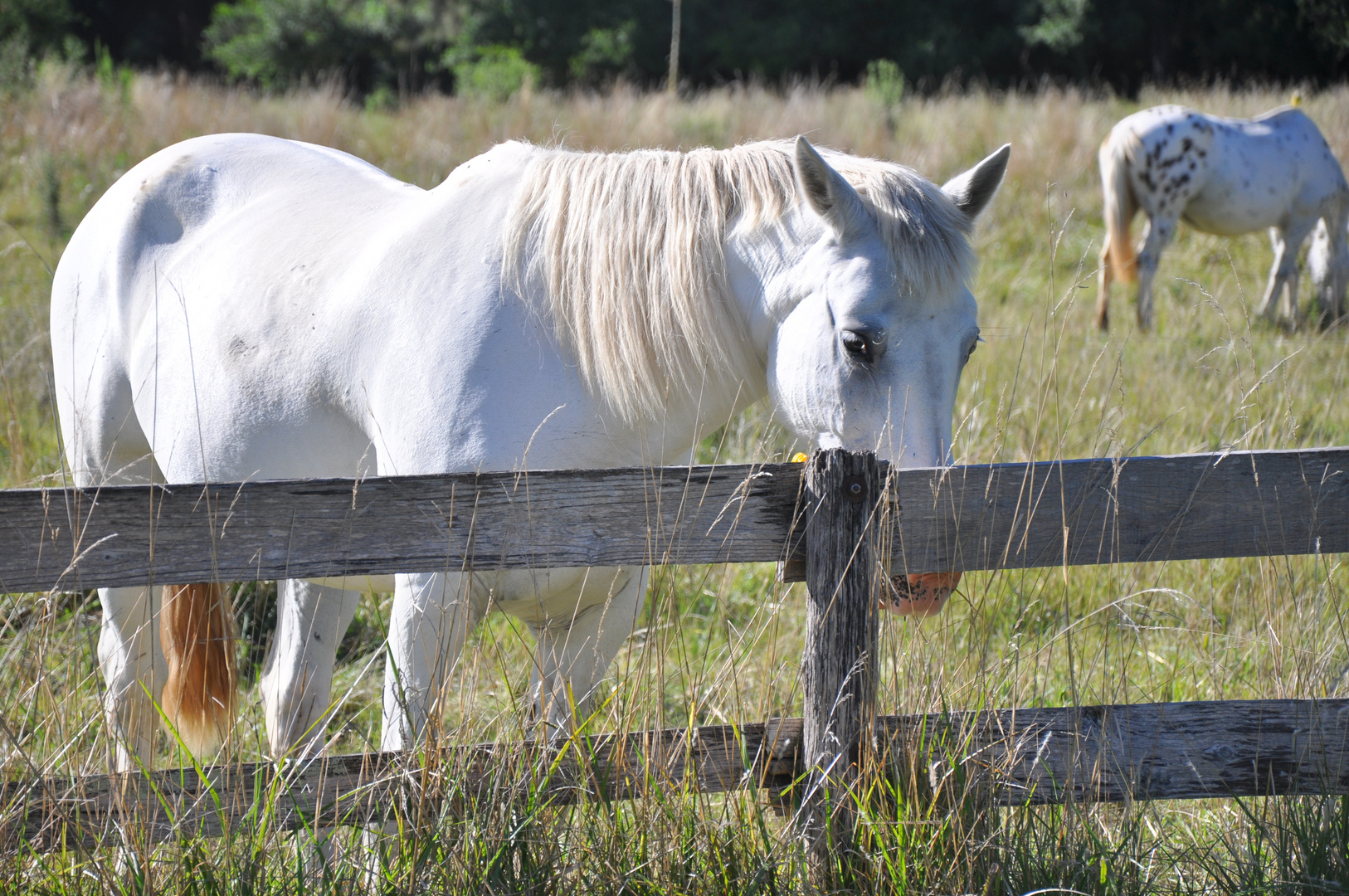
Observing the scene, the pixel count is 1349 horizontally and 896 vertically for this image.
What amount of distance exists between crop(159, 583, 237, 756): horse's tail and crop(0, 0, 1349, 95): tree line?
21066 millimetres

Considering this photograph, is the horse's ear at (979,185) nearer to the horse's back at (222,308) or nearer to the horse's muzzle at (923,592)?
the horse's muzzle at (923,592)

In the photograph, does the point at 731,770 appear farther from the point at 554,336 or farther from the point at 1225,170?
the point at 1225,170

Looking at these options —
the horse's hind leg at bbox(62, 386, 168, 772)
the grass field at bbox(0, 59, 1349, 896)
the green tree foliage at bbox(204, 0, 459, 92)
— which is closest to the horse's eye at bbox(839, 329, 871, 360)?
the grass field at bbox(0, 59, 1349, 896)

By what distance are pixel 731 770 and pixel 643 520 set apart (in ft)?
1.76

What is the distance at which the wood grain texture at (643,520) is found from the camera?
4.95 ft

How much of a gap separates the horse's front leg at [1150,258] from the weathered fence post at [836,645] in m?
6.48

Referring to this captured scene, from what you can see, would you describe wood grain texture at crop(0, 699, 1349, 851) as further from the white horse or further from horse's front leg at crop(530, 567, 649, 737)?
the white horse

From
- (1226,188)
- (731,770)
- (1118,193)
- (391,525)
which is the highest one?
(391,525)

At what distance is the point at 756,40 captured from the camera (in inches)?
915

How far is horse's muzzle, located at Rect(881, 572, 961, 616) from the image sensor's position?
1.72m

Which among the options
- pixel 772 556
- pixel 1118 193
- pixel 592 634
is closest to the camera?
pixel 772 556

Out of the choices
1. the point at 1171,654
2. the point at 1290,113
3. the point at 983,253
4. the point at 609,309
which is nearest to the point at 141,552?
the point at 609,309

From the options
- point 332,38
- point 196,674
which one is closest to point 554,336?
point 196,674

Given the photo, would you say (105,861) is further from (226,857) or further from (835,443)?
(835,443)
